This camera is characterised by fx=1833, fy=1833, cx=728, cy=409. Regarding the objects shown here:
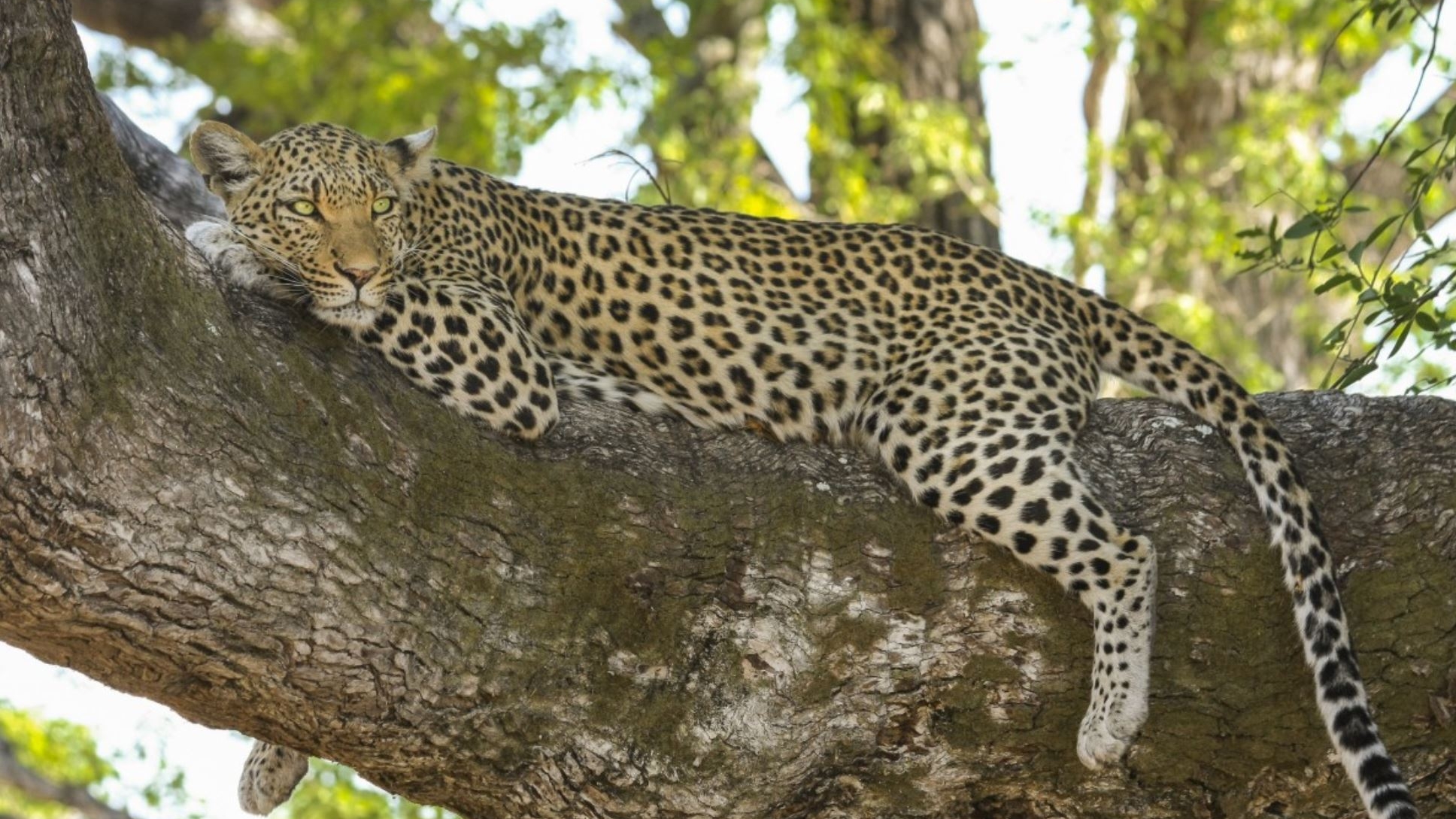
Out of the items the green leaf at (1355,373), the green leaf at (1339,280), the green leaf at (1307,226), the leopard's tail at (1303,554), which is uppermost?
the green leaf at (1307,226)

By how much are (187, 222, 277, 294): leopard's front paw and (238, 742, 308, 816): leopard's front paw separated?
1.88 m

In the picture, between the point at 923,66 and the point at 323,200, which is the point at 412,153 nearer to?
the point at 323,200

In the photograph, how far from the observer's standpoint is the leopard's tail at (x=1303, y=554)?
552cm

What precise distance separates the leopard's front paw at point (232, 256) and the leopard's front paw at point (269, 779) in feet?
6.18

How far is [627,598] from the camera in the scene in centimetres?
588

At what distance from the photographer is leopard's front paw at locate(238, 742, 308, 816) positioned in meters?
6.90

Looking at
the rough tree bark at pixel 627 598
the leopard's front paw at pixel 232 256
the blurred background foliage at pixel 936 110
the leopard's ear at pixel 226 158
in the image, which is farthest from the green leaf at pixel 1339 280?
the blurred background foliage at pixel 936 110

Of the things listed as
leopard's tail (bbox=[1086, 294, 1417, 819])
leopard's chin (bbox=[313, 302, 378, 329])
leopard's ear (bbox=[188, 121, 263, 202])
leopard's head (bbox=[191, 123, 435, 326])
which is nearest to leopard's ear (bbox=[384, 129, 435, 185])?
leopard's head (bbox=[191, 123, 435, 326])

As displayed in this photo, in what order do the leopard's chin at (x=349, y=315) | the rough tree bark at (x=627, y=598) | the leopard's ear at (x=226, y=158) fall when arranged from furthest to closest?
the leopard's ear at (x=226, y=158) → the leopard's chin at (x=349, y=315) → the rough tree bark at (x=627, y=598)

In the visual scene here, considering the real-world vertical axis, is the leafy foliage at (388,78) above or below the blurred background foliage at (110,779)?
above

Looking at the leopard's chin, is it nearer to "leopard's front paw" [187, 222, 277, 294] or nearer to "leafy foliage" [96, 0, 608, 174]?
"leopard's front paw" [187, 222, 277, 294]

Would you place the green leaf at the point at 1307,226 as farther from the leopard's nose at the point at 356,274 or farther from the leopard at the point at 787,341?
the leopard's nose at the point at 356,274

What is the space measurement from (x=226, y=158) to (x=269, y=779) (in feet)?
7.67

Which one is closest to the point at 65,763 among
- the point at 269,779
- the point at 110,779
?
the point at 110,779
